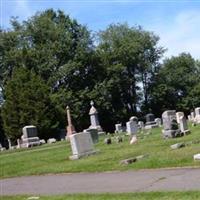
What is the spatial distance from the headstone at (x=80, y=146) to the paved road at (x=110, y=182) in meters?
4.11

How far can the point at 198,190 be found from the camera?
9.20 metres

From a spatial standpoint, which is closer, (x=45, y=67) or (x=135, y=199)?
(x=135, y=199)

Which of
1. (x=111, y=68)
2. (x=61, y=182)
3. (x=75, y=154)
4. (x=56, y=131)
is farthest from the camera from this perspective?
(x=111, y=68)

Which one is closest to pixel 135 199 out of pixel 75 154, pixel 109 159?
pixel 109 159

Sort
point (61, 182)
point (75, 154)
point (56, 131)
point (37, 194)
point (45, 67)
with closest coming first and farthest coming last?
point (37, 194), point (61, 182), point (75, 154), point (56, 131), point (45, 67)

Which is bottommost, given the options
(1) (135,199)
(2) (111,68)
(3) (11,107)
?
(1) (135,199)

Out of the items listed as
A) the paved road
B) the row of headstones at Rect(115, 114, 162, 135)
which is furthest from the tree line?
the paved road

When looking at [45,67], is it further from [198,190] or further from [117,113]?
[198,190]

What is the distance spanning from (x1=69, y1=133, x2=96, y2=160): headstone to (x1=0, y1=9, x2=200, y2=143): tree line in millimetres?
37273

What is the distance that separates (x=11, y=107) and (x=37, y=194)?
163ft

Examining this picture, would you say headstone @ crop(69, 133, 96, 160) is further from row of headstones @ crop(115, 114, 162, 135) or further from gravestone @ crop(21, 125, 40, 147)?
gravestone @ crop(21, 125, 40, 147)

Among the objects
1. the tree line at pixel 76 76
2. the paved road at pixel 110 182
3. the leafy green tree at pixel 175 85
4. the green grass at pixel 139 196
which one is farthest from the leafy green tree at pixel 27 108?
the green grass at pixel 139 196

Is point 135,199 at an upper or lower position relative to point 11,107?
lower

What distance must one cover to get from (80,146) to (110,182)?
748 centimetres
